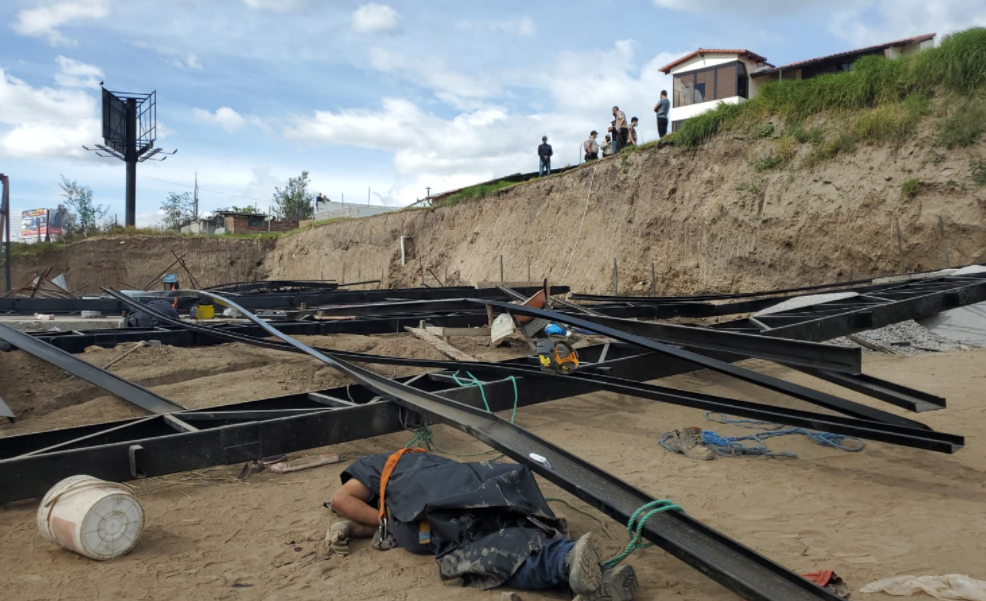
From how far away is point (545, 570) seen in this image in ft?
9.25

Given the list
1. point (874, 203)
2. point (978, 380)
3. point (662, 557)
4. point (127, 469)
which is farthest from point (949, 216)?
point (127, 469)

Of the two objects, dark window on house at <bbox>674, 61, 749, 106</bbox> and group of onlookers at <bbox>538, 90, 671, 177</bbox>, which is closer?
group of onlookers at <bbox>538, 90, 671, 177</bbox>

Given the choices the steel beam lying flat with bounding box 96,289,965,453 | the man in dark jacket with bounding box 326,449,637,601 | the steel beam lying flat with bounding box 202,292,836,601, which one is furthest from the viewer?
the steel beam lying flat with bounding box 96,289,965,453

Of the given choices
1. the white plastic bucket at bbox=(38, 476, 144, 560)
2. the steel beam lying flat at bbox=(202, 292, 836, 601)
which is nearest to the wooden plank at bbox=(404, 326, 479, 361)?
the steel beam lying flat at bbox=(202, 292, 836, 601)

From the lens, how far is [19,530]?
3543 mm

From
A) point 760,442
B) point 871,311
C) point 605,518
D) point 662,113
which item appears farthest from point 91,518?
point 662,113

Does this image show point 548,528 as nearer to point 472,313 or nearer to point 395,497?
point 395,497

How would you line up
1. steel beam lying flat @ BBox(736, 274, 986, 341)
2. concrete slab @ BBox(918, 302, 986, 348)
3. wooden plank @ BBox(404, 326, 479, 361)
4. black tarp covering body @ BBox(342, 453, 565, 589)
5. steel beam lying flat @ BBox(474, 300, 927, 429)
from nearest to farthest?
black tarp covering body @ BBox(342, 453, 565, 589)
steel beam lying flat @ BBox(474, 300, 927, 429)
steel beam lying flat @ BBox(736, 274, 986, 341)
wooden plank @ BBox(404, 326, 479, 361)
concrete slab @ BBox(918, 302, 986, 348)

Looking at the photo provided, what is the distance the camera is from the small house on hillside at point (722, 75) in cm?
3164

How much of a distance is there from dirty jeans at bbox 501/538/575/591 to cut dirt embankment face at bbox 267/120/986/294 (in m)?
12.1

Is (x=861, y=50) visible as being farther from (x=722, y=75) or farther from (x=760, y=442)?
(x=760, y=442)

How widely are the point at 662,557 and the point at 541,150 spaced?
809 inches

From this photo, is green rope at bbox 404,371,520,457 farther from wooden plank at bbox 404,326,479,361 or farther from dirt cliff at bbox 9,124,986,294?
dirt cliff at bbox 9,124,986,294

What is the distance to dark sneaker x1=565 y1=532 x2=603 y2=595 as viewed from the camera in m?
2.65
